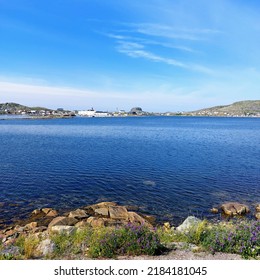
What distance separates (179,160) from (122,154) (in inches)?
465

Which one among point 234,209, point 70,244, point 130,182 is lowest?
point 234,209

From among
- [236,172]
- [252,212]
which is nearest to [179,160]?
[236,172]

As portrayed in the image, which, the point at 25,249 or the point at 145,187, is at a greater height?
the point at 25,249

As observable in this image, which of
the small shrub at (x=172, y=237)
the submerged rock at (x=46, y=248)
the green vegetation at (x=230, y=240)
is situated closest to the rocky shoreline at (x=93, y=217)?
the small shrub at (x=172, y=237)

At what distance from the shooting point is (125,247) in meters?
9.52

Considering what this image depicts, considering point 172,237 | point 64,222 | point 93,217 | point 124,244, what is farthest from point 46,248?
point 93,217

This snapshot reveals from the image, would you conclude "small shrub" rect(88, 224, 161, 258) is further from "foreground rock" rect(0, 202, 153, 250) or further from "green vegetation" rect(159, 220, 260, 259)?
"foreground rock" rect(0, 202, 153, 250)

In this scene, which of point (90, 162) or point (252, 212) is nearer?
point (252, 212)

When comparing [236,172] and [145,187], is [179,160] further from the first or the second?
[145,187]

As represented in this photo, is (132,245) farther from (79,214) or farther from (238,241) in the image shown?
(79,214)

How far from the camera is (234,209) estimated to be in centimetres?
2250

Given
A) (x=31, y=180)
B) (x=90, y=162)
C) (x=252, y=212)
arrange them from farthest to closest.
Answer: (x=90, y=162), (x=31, y=180), (x=252, y=212)

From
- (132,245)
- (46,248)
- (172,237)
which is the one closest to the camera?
(132,245)

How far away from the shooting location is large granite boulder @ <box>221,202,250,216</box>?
22.2 m
